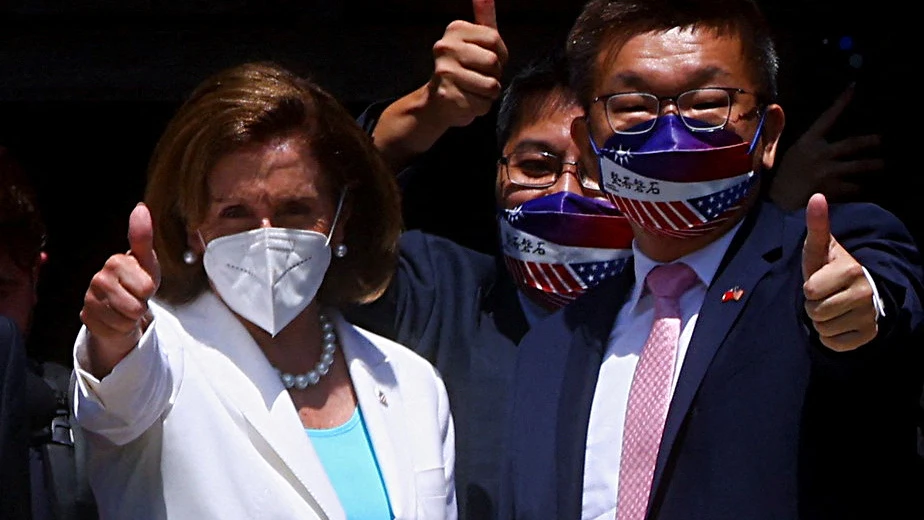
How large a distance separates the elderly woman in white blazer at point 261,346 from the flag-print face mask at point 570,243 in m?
0.30

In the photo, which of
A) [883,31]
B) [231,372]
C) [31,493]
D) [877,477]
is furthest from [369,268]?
[883,31]

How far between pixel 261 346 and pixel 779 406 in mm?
1035

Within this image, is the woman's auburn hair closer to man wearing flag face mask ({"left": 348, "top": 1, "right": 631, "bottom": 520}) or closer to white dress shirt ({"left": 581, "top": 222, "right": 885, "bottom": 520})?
man wearing flag face mask ({"left": 348, "top": 1, "right": 631, "bottom": 520})

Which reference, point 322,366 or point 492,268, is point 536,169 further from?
point 322,366

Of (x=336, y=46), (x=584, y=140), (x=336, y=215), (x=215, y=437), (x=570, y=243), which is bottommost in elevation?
(x=215, y=437)

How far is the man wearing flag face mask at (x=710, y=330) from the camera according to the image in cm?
281

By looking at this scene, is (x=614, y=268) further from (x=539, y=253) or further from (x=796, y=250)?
(x=796, y=250)

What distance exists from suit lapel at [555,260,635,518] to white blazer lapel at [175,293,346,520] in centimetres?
42

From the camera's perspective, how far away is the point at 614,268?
3.64 meters

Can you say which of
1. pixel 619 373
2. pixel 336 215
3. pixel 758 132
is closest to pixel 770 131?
pixel 758 132

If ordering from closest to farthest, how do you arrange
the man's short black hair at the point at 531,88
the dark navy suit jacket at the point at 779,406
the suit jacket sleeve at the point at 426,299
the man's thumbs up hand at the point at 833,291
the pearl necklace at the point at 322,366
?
the man's thumbs up hand at the point at 833,291 < the dark navy suit jacket at the point at 779,406 < the pearl necklace at the point at 322,366 < the suit jacket sleeve at the point at 426,299 < the man's short black hair at the point at 531,88

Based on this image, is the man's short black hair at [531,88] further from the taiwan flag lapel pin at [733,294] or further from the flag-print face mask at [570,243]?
the taiwan flag lapel pin at [733,294]

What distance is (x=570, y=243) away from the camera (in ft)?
11.9

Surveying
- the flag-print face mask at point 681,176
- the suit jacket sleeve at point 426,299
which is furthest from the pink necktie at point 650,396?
the suit jacket sleeve at point 426,299
